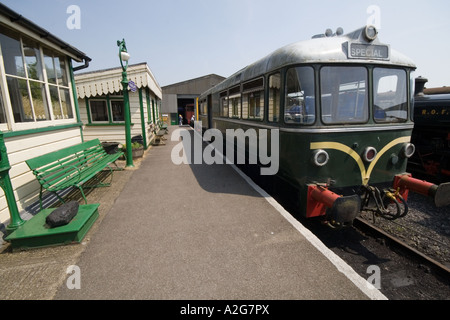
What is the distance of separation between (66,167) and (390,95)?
667cm

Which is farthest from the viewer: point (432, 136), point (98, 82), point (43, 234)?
point (98, 82)

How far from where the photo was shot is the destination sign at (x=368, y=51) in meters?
3.48

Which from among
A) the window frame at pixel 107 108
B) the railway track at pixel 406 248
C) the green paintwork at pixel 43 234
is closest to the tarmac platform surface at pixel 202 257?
the green paintwork at pixel 43 234

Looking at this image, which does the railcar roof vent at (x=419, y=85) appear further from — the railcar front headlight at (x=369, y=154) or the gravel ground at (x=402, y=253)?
the railcar front headlight at (x=369, y=154)

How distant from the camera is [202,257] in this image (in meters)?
2.80

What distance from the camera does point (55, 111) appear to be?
17.2 feet

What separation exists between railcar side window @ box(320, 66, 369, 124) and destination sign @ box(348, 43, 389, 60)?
0.19 meters

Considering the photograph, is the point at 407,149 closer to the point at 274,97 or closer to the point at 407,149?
the point at 407,149

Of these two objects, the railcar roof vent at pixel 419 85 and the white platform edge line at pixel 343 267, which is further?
the railcar roof vent at pixel 419 85

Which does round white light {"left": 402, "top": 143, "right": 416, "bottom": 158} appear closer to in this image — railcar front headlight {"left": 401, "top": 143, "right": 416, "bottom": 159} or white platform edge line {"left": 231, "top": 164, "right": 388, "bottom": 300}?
railcar front headlight {"left": 401, "top": 143, "right": 416, "bottom": 159}

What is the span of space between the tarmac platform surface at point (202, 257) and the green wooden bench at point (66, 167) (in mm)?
764

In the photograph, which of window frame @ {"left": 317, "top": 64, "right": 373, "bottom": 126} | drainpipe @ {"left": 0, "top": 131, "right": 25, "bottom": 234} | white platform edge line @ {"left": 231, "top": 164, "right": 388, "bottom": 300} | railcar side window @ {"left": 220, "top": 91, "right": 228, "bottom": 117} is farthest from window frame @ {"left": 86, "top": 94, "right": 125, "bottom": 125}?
white platform edge line @ {"left": 231, "top": 164, "right": 388, "bottom": 300}

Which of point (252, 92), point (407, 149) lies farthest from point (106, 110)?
point (407, 149)

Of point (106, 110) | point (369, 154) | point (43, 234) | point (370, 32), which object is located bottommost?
point (43, 234)
